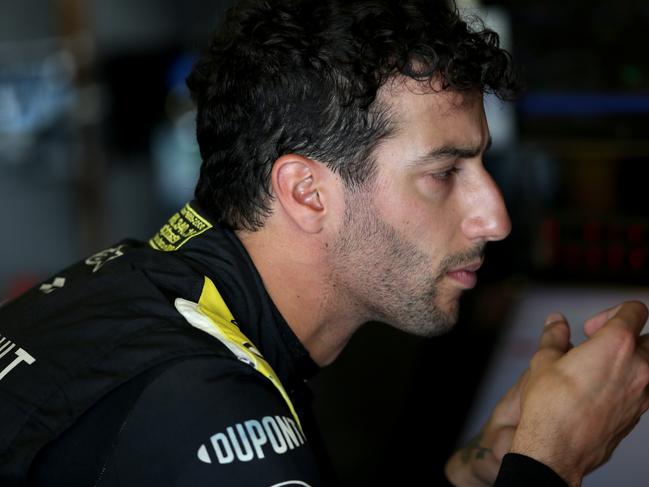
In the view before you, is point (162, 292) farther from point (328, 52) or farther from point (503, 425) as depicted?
point (503, 425)

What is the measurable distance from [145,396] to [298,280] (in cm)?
32

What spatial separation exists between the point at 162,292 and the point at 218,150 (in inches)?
11.7

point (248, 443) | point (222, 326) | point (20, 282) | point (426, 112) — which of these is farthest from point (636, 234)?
point (20, 282)

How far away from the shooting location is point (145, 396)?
87 cm

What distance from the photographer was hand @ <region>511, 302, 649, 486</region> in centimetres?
90

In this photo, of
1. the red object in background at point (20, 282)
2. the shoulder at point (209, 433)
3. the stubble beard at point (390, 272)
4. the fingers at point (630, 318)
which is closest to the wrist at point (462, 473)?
the stubble beard at point (390, 272)

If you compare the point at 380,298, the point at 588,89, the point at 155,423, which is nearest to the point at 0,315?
the point at 155,423

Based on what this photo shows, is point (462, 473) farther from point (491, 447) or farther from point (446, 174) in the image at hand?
point (446, 174)

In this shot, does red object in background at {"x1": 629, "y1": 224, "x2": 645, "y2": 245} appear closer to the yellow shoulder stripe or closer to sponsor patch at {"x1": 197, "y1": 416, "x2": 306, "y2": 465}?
the yellow shoulder stripe

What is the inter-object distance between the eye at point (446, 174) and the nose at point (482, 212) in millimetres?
26

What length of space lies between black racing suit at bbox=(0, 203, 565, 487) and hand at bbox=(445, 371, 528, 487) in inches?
9.8

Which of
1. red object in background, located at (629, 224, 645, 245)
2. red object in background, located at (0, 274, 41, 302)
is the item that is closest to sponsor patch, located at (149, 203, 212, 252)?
red object in background, located at (629, 224, 645, 245)

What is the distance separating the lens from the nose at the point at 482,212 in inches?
44.1

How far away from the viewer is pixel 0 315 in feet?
3.54
